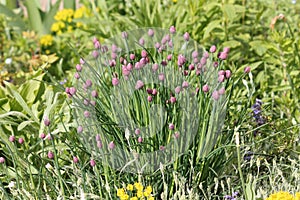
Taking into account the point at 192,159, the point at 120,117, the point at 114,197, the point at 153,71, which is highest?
the point at 153,71

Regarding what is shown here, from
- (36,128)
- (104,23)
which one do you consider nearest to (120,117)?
(36,128)

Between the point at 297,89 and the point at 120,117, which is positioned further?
the point at 297,89

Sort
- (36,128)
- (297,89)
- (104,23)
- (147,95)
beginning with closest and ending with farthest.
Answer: (147,95) < (36,128) < (297,89) < (104,23)

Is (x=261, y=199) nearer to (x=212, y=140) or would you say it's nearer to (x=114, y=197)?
(x=212, y=140)

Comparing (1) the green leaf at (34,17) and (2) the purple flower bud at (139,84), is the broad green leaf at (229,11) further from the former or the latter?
(1) the green leaf at (34,17)

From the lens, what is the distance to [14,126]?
327cm

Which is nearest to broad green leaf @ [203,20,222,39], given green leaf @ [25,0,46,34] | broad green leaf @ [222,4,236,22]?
broad green leaf @ [222,4,236,22]

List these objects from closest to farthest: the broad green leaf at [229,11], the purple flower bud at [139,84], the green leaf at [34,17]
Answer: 1. the purple flower bud at [139,84]
2. the broad green leaf at [229,11]
3. the green leaf at [34,17]

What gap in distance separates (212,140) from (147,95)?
376 mm

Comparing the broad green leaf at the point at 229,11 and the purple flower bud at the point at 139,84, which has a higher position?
the broad green leaf at the point at 229,11

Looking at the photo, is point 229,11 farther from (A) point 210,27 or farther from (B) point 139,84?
(B) point 139,84

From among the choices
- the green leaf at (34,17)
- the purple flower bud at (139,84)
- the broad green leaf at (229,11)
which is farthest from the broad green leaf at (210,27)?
the green leaf at (34,17)

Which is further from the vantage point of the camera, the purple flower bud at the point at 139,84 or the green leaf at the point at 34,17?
the green leaf at the point at 34,17

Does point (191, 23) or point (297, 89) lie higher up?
point (191, 23)
